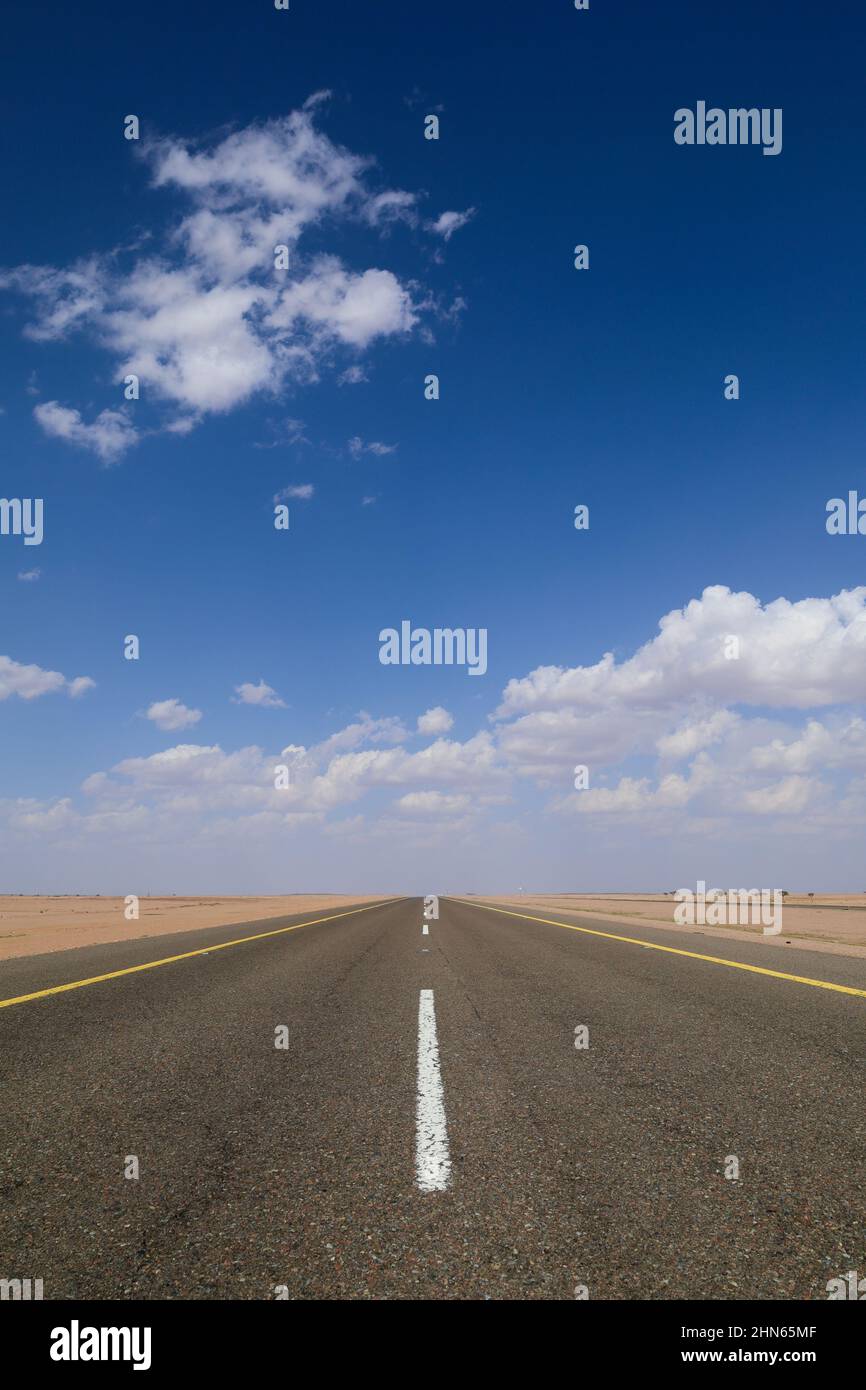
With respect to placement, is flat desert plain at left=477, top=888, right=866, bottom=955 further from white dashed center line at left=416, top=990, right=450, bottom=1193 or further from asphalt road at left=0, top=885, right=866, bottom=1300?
white dashed center line at left=416, top=990, right=450, bottom=1193

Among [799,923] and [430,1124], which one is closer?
[430,1124]

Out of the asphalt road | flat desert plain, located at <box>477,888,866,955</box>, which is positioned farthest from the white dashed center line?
flat desert plain, located at <box>477,888,866,955</box>

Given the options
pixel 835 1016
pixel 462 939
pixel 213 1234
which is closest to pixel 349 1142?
pixel 213 1234

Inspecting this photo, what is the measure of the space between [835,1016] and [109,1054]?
619cm

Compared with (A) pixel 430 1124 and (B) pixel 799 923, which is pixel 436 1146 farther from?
(B) pixel 799 923

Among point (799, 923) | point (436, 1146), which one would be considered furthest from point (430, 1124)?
point (799, 923)

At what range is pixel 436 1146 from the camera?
3.41 m

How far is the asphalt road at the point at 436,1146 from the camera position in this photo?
92.2 inches

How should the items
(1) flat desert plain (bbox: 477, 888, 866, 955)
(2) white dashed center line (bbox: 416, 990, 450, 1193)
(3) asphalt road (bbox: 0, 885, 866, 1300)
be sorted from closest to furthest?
1. (3) asphalt road (bbox: 0, 885, 866, 1300)
2. (2) white dashed center line (bbox: 416, 990, 450, 1193)
3. (1) flat desert plain (bbox: 477, 888, 866, 955)

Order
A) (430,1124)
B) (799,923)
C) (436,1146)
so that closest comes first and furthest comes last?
(436,1146) → (430,1124) → (799,923)

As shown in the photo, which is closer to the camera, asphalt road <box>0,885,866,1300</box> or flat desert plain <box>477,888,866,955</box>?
asphalt road <box>0,885,866,1300</box>

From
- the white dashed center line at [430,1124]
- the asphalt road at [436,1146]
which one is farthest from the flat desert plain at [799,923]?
the white dashed center line at [430,1124]

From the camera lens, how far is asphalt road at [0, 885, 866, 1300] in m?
2.34

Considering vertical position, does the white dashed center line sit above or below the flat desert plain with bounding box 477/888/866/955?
above
